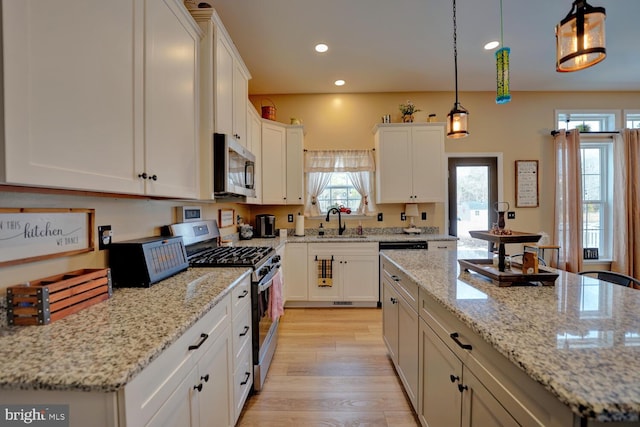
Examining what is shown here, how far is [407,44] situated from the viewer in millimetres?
2762

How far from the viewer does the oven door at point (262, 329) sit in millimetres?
1787

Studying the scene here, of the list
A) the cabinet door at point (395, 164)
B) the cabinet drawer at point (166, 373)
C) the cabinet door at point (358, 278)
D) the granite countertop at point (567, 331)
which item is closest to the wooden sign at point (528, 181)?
the cabinet door at point (395, 164)

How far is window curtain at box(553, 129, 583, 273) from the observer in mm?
3680

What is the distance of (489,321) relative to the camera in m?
0.90

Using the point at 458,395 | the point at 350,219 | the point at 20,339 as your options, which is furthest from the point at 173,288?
the point at 350,219

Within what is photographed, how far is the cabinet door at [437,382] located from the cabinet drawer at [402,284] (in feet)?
0.47

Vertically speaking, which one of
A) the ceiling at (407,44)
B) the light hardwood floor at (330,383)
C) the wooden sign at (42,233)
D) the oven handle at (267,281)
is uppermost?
the ceiling at (407,44)

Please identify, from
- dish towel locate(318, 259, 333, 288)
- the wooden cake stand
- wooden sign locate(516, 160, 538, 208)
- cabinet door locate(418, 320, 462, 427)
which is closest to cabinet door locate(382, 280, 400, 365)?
cabinet door locate(418, 320, 462, 427)

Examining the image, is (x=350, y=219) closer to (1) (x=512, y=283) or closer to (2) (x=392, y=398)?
(2) (x=392, y=398)

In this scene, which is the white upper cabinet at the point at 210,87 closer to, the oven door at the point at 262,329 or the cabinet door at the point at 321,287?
the oven door at the point at 262,329

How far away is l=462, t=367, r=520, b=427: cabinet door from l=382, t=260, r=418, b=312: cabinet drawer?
53 cm

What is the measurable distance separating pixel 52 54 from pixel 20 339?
33.7 inches

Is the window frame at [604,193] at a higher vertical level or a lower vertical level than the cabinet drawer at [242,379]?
higher

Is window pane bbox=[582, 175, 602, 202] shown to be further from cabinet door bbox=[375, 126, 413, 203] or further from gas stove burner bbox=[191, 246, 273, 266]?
gas stove burner bbox=[191, 246, 273, 266]
